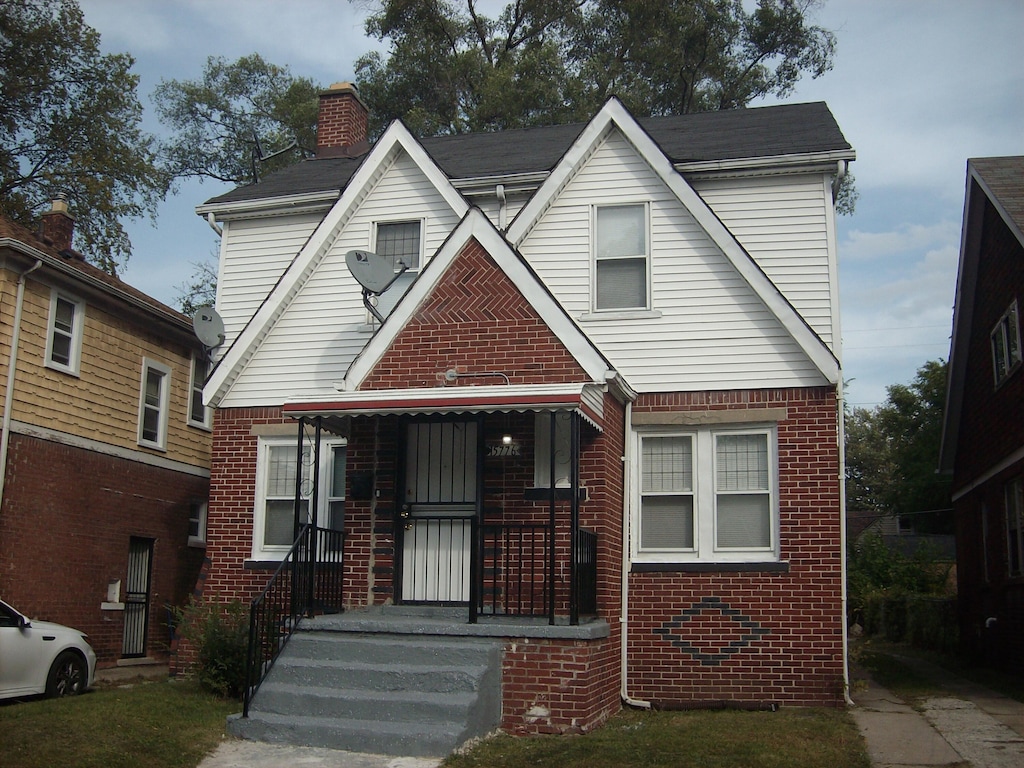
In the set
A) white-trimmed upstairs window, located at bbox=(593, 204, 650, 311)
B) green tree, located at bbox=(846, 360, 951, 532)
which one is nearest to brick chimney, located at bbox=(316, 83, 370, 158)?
white-trimmed upstairs window, located at bbox=(593, 204, 650, 311)

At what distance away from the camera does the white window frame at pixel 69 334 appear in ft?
50.8

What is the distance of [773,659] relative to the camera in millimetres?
11852

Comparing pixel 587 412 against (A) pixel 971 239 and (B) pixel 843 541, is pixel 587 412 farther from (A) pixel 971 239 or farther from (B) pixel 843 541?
(A) pixel 971 239

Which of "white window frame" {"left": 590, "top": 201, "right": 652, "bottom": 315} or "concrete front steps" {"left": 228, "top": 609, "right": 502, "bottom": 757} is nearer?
"concrete front steps" {"left": 228, "top": 609, "right": 502, "bottom": 757}

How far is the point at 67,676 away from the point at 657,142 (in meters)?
9.87

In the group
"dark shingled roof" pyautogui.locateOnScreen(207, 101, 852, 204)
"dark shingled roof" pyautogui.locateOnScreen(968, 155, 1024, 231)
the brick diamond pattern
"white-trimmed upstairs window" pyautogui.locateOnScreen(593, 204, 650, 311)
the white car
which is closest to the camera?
the white car

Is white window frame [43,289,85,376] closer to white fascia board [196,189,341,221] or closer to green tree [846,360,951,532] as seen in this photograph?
white fascia board [196,189,341,221]

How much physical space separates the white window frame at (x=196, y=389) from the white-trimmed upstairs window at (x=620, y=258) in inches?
354

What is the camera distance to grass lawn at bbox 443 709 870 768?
8.43m

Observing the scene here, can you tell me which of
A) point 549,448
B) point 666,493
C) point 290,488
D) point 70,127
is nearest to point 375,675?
point 549,448

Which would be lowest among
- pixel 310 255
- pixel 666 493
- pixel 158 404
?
pixel 666 493

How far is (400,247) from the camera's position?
14.5 m

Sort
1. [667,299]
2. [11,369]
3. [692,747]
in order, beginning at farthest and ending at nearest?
[11,369], [667,299], [692,747]

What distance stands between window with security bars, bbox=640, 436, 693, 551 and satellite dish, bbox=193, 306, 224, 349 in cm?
629
